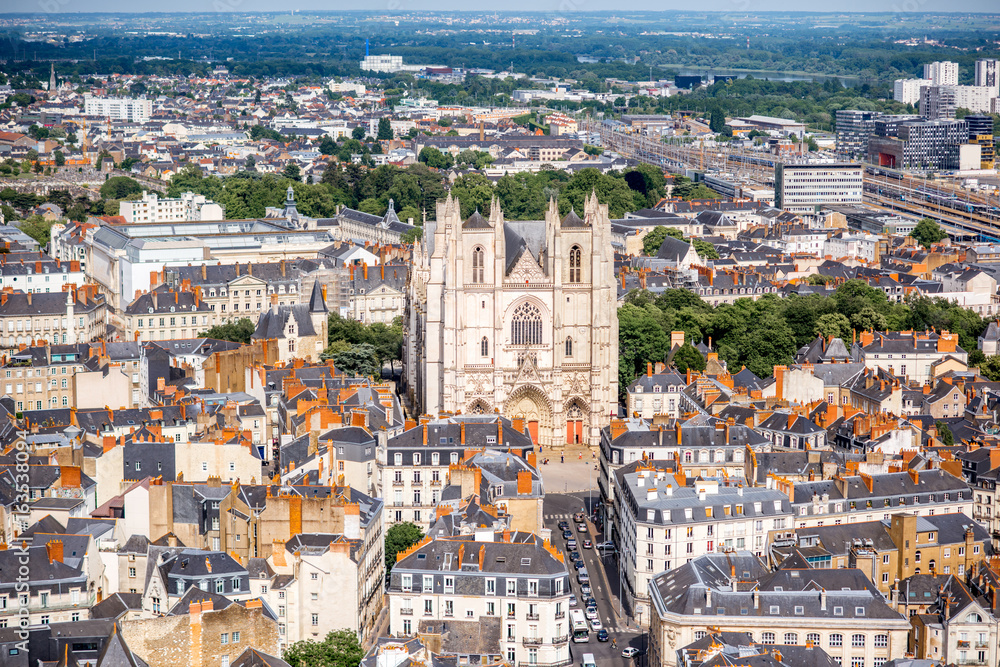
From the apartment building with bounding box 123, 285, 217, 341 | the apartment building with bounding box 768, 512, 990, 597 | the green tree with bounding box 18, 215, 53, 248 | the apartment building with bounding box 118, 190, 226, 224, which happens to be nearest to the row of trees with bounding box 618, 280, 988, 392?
the apartment building with bounding box 123, 285, 217, 341

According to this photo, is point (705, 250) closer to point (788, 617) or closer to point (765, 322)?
point (765, 322)

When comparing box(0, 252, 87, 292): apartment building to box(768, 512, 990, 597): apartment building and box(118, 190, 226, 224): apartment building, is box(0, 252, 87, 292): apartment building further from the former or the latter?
box(768, 512, 990, 597): apartment building

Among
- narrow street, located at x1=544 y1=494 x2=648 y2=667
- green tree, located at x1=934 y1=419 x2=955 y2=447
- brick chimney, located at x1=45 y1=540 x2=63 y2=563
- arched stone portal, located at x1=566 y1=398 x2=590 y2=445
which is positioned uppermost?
brick chimney, located at x1=45 y1=540 x2=63 y2=563

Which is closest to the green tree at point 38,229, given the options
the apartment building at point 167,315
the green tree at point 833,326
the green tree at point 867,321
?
the apartment building at point 167,315

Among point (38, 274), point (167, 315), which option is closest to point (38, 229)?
point (38, 274)

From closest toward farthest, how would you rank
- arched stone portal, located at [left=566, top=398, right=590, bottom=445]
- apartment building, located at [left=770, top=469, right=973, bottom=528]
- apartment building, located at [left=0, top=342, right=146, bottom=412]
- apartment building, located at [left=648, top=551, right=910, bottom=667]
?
apartment building, located at [left=648, top=551, right=910, bottom=667] < apartment building, located at [left=770, top=469, right=973, bottom=528] < apartment building, located at [left=0, top=342, right=146, bottom=412] < arched stone portal, located at [left=566, top=398, right=590, bottom=445]

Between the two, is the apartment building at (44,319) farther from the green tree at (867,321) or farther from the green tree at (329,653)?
the green tree at (329,653)
